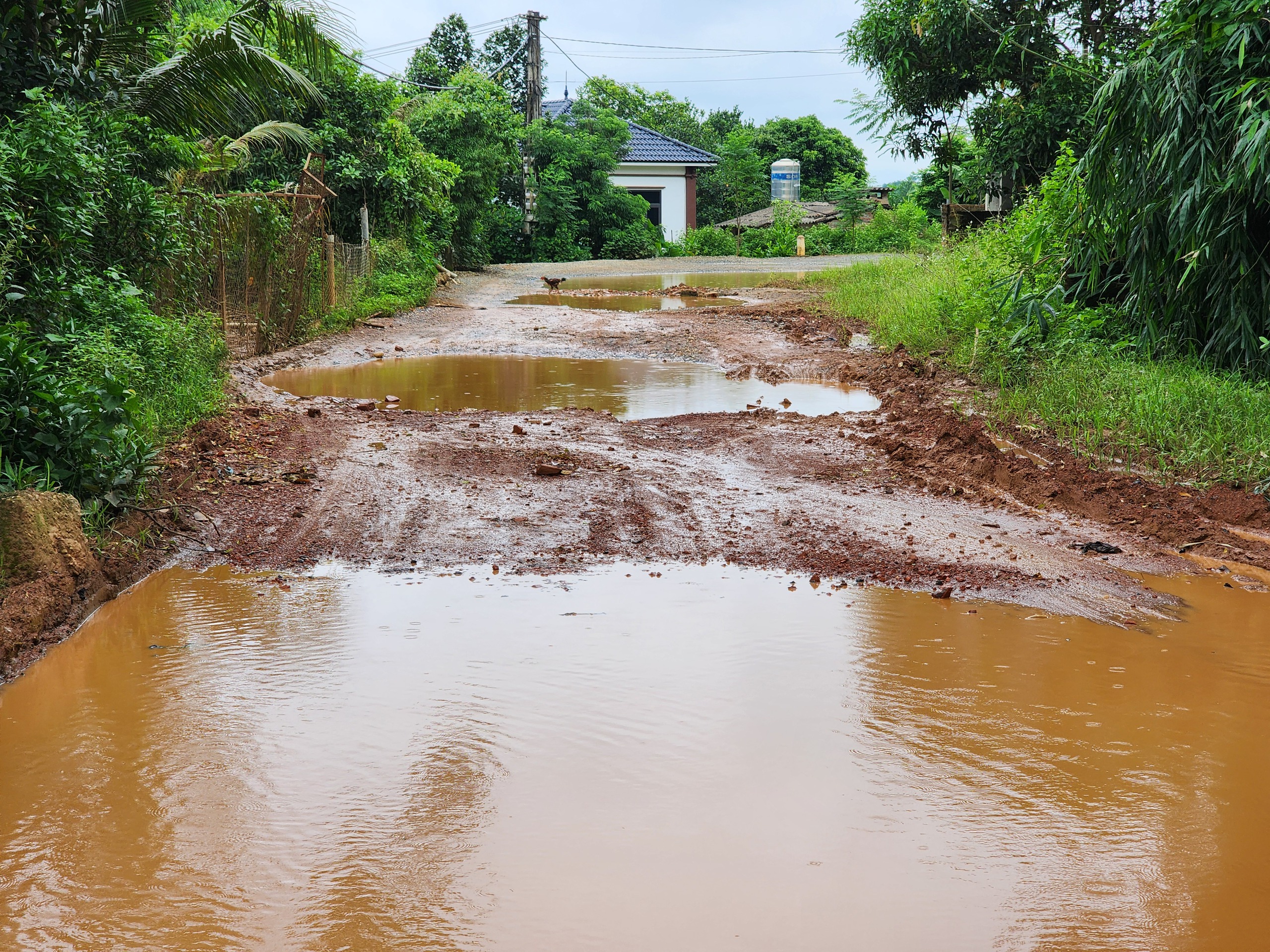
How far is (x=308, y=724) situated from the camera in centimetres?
371

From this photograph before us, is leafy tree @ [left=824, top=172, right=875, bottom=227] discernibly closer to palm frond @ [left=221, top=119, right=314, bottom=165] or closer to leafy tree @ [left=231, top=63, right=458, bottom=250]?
leafy tree @ [left=231, top=63, right=458, bottom=250]

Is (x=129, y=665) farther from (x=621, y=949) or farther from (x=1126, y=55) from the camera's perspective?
(x=1126, y=55)

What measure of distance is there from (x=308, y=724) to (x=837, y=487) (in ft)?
12.8

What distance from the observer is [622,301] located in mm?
19609

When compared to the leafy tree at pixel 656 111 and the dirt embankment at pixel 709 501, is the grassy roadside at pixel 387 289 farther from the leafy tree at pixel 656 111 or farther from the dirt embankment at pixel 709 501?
the leafy tree at pixel 656 111

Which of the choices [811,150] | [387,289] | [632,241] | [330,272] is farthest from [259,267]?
[811,150]

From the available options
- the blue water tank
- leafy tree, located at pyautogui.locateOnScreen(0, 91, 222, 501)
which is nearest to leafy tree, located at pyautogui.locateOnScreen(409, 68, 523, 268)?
leafy tree, located at pyautogui.locateOnScreen(0, 91, 222, 501)

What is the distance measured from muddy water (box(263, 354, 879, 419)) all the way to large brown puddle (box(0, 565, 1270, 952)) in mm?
4477

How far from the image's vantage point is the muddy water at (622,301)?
18328 mm

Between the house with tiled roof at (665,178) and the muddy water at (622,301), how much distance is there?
1894 cm

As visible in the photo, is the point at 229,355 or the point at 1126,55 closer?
the point at 1126,55

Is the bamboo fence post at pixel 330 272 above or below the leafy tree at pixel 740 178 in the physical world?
below

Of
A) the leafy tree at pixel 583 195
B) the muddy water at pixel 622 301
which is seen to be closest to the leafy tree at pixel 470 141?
the muddy water at pixel 622 301

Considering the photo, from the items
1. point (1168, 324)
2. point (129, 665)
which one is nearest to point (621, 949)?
point (129, 665)
